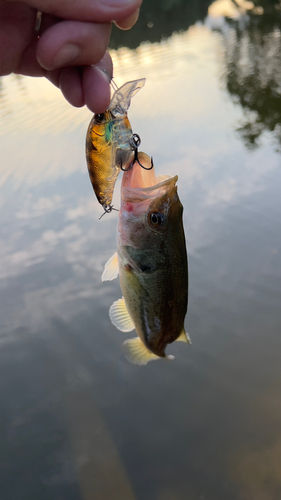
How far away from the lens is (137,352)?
2.37m

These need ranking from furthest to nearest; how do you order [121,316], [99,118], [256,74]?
[256,74] → [121,316] → [99,118]

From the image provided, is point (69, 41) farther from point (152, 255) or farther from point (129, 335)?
point (129, 335)

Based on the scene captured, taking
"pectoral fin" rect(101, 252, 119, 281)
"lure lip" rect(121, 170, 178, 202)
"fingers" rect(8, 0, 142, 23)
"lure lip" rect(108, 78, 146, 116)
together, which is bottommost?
"pectoral fin" rect(101, 252, 119, 281)

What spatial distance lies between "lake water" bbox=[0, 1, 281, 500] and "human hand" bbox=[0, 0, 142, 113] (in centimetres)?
339

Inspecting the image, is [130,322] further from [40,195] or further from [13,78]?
[13,78]

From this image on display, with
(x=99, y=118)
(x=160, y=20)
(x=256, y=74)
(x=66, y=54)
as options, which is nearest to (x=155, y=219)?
(x=99, y=118)

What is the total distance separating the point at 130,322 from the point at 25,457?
2568mm

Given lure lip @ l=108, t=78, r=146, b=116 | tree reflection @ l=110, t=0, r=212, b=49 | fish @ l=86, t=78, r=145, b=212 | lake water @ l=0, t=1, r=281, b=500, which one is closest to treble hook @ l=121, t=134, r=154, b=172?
fish @ l=86, t=78, r=145, b=212

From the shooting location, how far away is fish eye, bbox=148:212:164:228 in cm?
186

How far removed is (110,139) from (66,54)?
362mm

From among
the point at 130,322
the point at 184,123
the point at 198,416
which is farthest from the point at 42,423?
the point at 184,123

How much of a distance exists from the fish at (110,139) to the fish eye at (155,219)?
26 centimetres

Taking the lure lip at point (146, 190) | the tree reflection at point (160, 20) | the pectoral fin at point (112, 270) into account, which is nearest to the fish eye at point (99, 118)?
the lure lip at point (146, 190)

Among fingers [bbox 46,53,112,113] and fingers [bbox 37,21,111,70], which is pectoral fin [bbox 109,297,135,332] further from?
fingers [bbox 37,21,111,70]
